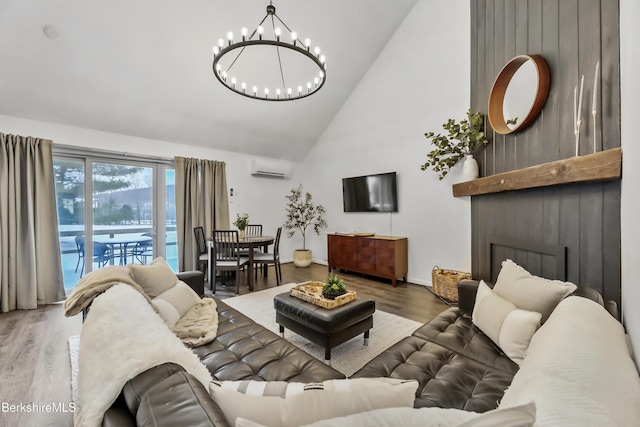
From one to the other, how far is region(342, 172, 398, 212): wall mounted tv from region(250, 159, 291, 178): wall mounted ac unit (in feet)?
4.92

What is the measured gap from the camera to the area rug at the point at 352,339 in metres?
2.11

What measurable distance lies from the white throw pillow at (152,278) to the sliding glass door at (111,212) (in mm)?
2805

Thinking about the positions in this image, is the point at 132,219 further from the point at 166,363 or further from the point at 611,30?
the point at 611,30

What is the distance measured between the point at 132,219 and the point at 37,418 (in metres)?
3.25

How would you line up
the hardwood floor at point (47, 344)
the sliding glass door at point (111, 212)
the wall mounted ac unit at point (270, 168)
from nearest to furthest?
1. the hardwood floor at point (47, 344)
2. the sliding glass door at point (111, 212)
3. the wall mounted ac unit at point (270, 168)

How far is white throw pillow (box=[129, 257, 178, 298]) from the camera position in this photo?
72.4 inches

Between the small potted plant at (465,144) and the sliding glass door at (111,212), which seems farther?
the sliding glass door at (111,212)

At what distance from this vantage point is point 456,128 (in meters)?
3.11

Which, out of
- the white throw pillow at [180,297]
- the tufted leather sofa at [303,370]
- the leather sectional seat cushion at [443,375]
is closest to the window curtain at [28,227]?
the white throw pillow at [180,297]

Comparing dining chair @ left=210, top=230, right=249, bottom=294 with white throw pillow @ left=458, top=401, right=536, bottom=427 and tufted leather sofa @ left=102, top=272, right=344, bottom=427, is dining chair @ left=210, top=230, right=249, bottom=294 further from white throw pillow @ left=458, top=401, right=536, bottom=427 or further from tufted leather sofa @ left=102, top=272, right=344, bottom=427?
white throw pillow @ left=458, top=401, right=536, bottom=427

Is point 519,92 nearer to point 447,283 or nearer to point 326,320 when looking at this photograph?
point 447,283

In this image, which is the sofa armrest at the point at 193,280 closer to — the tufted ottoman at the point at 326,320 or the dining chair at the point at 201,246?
the tufted ottoman at the point at 326,320

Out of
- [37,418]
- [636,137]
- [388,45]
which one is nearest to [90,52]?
[37,418]

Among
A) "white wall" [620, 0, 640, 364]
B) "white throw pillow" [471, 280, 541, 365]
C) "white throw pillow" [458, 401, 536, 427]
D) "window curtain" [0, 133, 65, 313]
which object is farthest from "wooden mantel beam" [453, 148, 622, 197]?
"window curtain" [0, 133, 65, 313]
